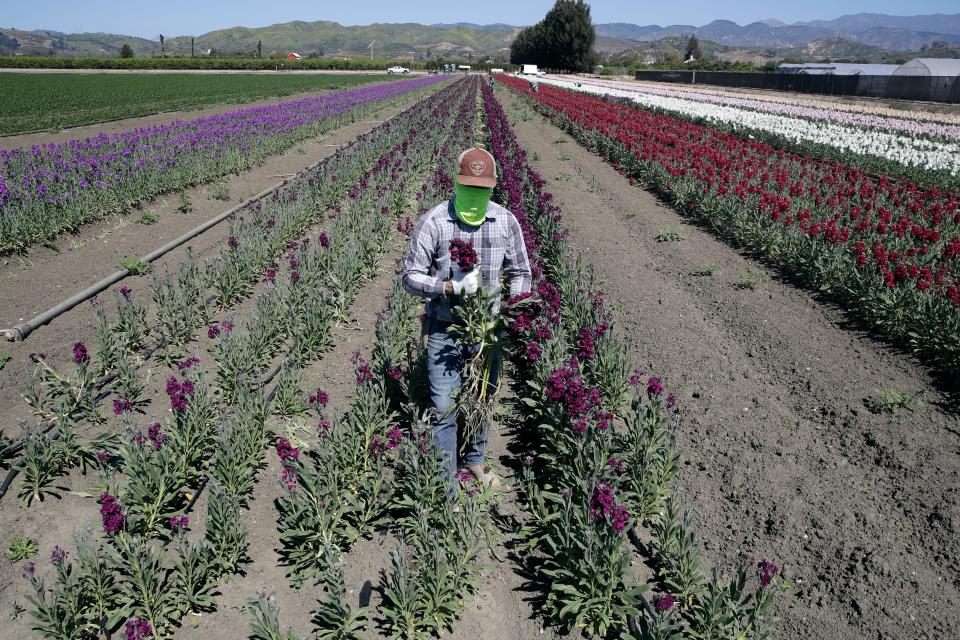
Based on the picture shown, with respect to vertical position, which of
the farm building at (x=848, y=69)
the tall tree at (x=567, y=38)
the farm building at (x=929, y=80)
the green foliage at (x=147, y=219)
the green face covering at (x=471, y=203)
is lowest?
the green foliage at (x=147, y=219)

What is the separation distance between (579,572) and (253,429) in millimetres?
2521

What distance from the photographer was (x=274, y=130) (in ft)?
66.0

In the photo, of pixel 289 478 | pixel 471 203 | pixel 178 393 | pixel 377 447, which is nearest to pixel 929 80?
pixel 471 203

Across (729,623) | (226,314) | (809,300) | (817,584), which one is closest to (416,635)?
(729,623)

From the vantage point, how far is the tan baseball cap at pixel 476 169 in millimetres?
3379

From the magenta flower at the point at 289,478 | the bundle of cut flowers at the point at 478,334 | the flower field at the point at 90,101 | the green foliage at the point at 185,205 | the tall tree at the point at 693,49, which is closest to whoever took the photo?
the bundle of cut flowers at the point at 478,334

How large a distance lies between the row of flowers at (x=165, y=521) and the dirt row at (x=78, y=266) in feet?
4.60

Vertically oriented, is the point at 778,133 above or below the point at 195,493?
above

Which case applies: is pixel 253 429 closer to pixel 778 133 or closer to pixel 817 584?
pixel 817 584

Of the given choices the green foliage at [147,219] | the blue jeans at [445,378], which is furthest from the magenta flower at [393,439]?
the green foliage at [147,219]

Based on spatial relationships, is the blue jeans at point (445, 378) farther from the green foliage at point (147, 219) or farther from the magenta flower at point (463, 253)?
the green foliage at point (147, 219)

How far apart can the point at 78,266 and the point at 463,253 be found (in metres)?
7.80

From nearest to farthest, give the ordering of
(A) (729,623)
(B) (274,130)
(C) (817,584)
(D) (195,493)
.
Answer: (A) (729,623) < (C) (817,584) < (D) (195,493) < (B) (274,130)

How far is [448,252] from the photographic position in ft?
12.2
